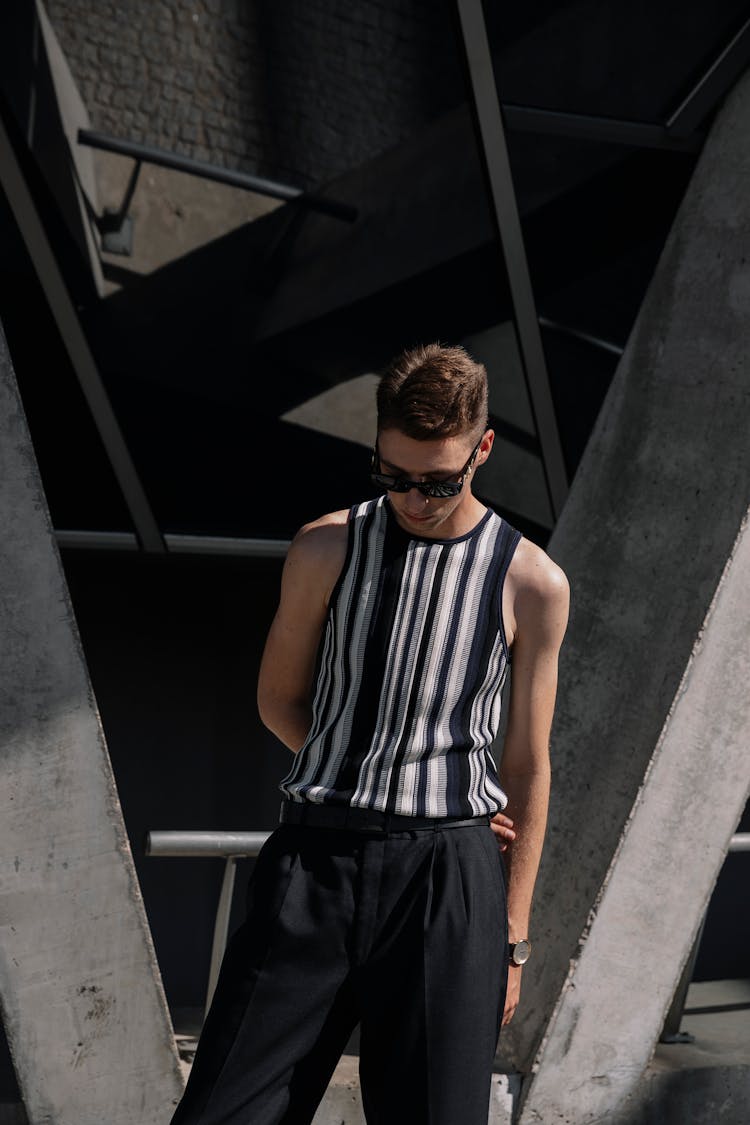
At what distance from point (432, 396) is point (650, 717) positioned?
1935 mm

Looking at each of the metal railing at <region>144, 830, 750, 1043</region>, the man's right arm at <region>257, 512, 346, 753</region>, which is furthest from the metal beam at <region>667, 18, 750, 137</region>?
the metal railing at <region>144, 830, 750, 1043</region>

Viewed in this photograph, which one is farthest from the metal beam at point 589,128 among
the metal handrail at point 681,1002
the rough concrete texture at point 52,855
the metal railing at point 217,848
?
the metal railing at point 217,848

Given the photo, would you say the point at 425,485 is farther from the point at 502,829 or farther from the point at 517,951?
the point at 517,951

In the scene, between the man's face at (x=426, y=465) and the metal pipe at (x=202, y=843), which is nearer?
the man's face at (x=426, y=465)

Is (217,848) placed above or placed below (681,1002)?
above

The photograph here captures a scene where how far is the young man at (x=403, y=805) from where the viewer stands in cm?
222

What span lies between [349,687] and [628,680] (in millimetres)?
1770

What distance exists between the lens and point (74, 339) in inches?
229

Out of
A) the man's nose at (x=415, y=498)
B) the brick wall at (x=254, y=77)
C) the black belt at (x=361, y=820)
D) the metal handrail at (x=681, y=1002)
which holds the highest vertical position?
the brick wall at (x=254, y=77)

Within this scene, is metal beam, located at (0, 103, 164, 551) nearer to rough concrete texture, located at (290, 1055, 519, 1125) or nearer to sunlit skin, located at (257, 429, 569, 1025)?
rough concrete texture, located at (290, 1055, 519, 1125)

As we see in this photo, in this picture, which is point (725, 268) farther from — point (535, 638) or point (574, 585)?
point (535, 638)

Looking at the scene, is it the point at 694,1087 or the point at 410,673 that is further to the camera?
the point at 694,1087

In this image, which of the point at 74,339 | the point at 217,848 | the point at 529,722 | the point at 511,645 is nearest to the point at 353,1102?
the point at 217,848

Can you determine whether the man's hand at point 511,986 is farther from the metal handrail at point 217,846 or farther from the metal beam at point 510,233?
the metal beam at point 510,233
